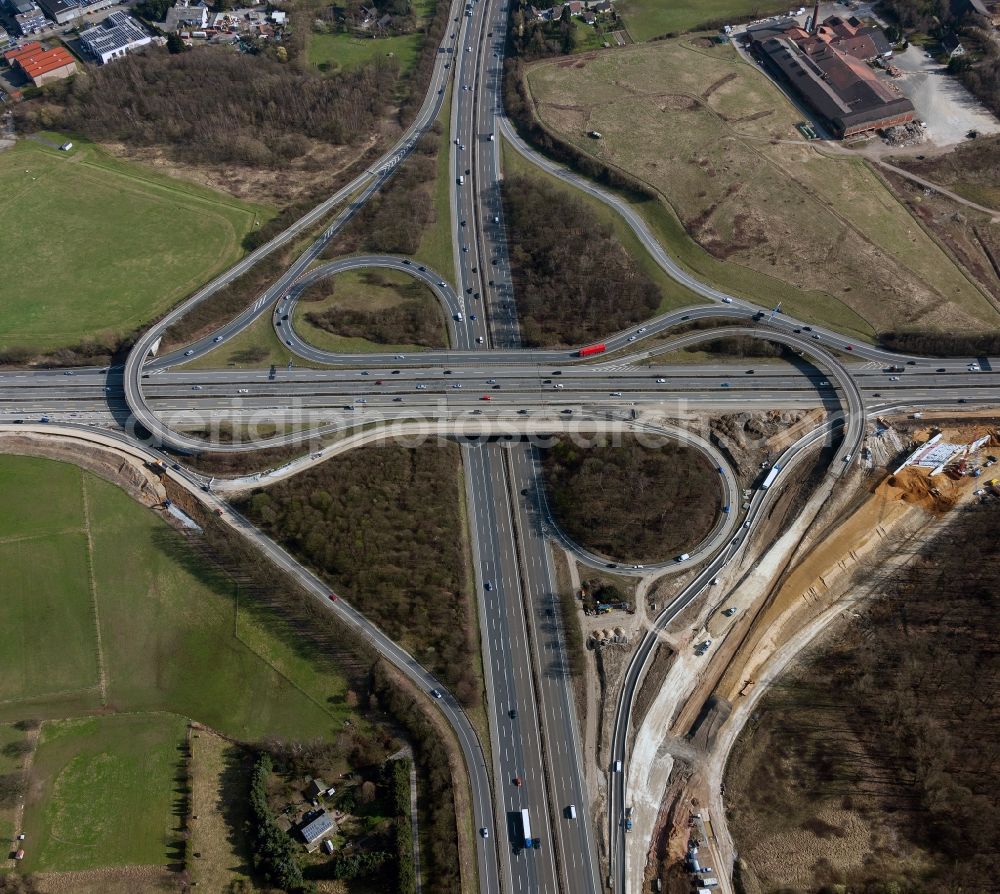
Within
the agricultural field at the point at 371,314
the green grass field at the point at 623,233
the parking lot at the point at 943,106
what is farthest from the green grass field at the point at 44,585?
the parking lot at the point at 943,106

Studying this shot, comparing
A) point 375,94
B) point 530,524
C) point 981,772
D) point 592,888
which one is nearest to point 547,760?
point 592,888

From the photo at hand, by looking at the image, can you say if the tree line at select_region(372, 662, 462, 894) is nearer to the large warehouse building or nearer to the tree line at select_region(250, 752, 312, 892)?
the tree line at select_region(250, 752, 312, 892)

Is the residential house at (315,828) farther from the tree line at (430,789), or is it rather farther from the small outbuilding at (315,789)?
the tree line at (430,789)

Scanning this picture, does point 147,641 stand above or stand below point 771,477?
below

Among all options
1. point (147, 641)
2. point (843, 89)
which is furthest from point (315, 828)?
point (843, 89)

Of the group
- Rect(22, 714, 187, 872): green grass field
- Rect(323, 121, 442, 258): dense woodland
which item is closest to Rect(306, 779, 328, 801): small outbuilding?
Rect(22, 714, 187, 872): green grass field

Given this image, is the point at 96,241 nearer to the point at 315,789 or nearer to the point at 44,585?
the point at 44,585
